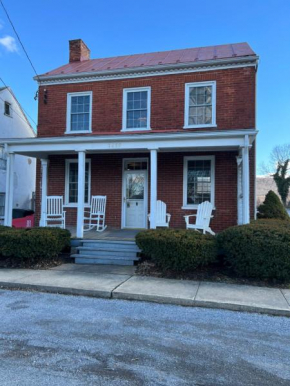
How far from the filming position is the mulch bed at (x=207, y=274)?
20.4 ft

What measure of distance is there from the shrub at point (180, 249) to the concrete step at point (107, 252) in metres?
0.91

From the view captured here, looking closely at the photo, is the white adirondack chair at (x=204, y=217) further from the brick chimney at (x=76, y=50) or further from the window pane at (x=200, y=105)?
the brick chimney at (x=76, y=50)

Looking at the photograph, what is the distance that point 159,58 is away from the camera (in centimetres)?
1220

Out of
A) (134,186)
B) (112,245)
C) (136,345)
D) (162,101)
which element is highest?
(162,101)

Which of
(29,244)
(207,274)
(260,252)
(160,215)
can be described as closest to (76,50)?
(160,215)

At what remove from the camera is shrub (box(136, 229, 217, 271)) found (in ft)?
21.2

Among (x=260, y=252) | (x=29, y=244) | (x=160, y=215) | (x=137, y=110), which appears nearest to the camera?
(x=260, y=252)

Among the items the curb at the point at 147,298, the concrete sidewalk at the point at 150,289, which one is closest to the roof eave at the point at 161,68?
the concrete sidewalk at the point at 150,289

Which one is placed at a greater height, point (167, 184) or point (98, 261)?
point (167, 184)

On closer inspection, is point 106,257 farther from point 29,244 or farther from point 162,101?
point 162,101

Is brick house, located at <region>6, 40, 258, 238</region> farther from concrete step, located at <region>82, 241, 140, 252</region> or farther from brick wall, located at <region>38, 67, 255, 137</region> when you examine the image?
concrete step, located at <region>82, 241, 140, 252</region>

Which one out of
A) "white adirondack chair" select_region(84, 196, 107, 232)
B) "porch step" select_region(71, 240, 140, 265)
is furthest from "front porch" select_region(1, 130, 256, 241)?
"porch step" select_region(71, 240, 140, 265)

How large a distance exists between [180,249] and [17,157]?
618 inches

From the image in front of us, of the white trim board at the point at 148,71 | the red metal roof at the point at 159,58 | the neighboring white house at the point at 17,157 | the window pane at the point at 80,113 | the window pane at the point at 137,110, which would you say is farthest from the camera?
the neighboring white house at the point at 17,157
